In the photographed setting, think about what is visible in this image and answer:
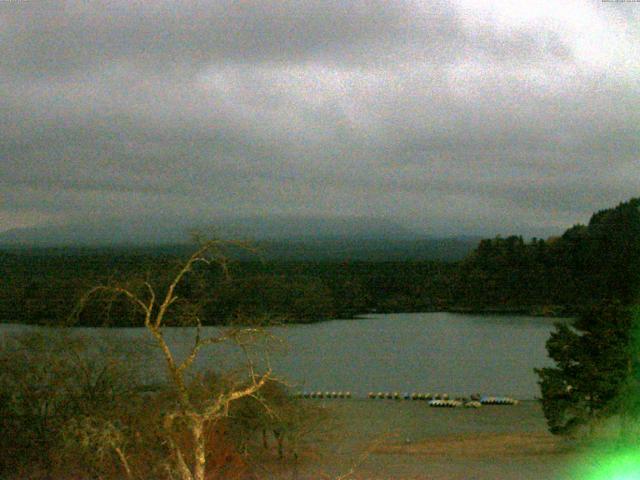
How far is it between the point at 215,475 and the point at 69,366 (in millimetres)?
4366

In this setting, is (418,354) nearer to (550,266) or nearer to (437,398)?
(437,398)

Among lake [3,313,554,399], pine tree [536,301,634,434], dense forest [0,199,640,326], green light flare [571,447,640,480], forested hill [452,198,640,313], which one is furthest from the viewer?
forested hill [452,198,640,313]

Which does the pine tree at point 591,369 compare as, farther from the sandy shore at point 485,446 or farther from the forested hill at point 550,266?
the forested hill at point 550,266

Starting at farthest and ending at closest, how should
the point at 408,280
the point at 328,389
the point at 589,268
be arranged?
the point at 408,280 → the point at 589,268 → the point at 328,389

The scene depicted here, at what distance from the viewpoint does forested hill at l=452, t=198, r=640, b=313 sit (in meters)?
86.8

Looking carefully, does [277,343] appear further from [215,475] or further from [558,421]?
[558,421]

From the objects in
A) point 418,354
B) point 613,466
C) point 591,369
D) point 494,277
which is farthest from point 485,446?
point 494,277

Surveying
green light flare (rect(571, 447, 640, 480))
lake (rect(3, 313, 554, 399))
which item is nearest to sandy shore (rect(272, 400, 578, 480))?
green light flare (rect(571, 447, 640, 480))

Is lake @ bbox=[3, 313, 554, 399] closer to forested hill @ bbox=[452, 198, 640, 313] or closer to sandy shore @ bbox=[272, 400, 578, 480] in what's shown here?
forested hill @ bbox=[452, 198, 640, 313]

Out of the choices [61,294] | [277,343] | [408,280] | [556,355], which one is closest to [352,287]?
[408,280]

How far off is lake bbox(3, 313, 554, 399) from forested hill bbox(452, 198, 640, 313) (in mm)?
3569

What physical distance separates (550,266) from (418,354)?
2840cm

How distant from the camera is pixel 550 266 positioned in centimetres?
8962

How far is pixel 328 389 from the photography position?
5153cm
